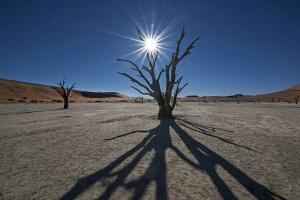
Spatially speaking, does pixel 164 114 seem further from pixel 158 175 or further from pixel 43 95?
pixel 43 95

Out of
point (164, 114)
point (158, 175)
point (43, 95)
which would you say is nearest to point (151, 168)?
point (158, 175)

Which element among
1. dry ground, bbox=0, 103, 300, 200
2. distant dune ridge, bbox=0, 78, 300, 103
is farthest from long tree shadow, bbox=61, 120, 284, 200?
distant dune ridge, bbox=0, 78, 300, 103

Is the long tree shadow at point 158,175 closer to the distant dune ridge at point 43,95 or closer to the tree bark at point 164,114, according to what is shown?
the tree bark at point 164,114

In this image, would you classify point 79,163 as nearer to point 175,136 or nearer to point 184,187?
point 184,187

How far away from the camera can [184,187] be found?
3037 mm

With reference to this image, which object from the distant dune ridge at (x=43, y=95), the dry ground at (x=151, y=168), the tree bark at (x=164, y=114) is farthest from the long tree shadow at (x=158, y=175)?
the distant dune ridge at (x=43, y=95)

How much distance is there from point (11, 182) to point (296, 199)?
4121 millimetres

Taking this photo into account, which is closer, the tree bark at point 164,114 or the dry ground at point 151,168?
the dry ground at point 151,168

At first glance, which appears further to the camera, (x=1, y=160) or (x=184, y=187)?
(x=1, y=160)

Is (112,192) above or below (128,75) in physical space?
below

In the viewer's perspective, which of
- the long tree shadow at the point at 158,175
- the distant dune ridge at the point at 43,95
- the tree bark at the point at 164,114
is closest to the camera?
the long tree shadow at the point at 158,175

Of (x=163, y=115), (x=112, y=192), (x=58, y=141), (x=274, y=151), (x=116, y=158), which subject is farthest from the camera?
(x=163, y=115)

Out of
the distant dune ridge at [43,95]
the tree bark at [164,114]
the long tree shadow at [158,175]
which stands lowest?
the long tree shadow at [158,175]

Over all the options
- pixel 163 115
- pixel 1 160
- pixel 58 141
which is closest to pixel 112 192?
pixel 1 160
